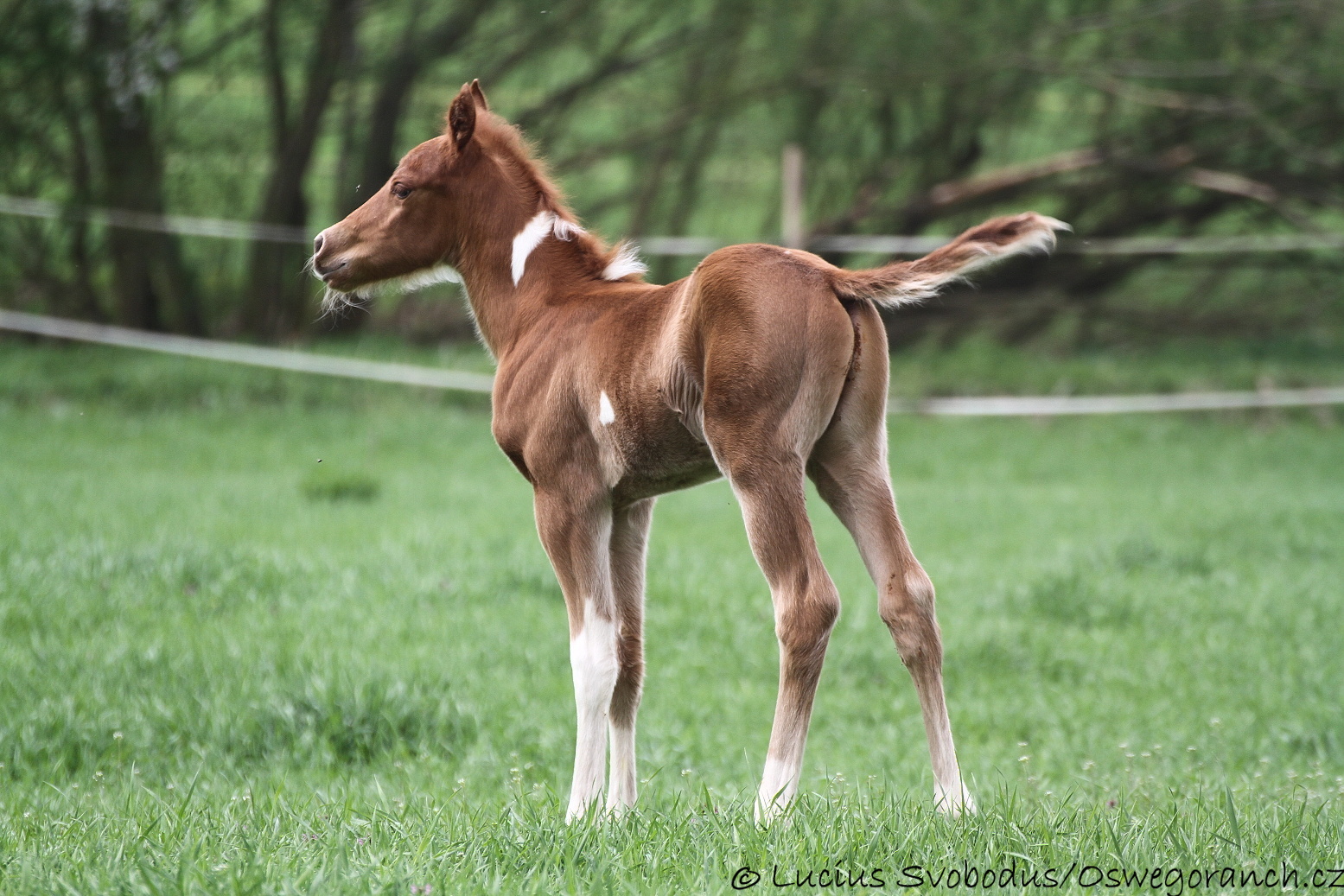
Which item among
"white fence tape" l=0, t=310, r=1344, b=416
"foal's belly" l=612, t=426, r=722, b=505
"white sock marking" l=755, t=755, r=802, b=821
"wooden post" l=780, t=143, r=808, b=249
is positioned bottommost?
"white fence tape" l=0, t=310, r=1344, b=416

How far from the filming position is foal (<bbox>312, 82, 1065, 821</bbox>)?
106 inches

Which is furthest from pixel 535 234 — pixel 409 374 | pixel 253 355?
pixel 253 355

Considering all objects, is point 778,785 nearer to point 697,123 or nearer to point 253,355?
point 253,355

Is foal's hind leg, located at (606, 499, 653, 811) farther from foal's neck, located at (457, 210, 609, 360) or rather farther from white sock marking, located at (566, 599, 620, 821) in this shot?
foal's neck, located at (457, 210, 609, 360)

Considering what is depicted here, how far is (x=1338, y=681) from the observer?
4.84m

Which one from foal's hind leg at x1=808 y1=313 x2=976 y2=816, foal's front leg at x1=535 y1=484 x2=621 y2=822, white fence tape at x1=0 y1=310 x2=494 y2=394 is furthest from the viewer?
white fence tape at x1=0 y1=310 x2=494 y2=394

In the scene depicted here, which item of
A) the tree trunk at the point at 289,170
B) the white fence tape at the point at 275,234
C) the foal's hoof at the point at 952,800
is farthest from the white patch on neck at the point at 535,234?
the tree trunk at the point at 289,170

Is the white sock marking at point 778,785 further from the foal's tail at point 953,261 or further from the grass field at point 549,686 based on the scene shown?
the foal's tail at point 953,261

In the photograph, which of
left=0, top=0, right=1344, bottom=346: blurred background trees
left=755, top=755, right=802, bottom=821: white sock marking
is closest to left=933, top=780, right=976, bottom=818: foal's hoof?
left=755, top=755, right=802, bottom=821: white sock marking

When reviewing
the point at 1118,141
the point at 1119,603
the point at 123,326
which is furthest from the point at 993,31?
the point at 123,326

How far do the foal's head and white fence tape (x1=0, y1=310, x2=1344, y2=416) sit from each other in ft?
22.8

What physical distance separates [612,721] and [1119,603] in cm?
353

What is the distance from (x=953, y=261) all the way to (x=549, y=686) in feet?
8.73

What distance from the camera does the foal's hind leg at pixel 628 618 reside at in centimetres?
322
